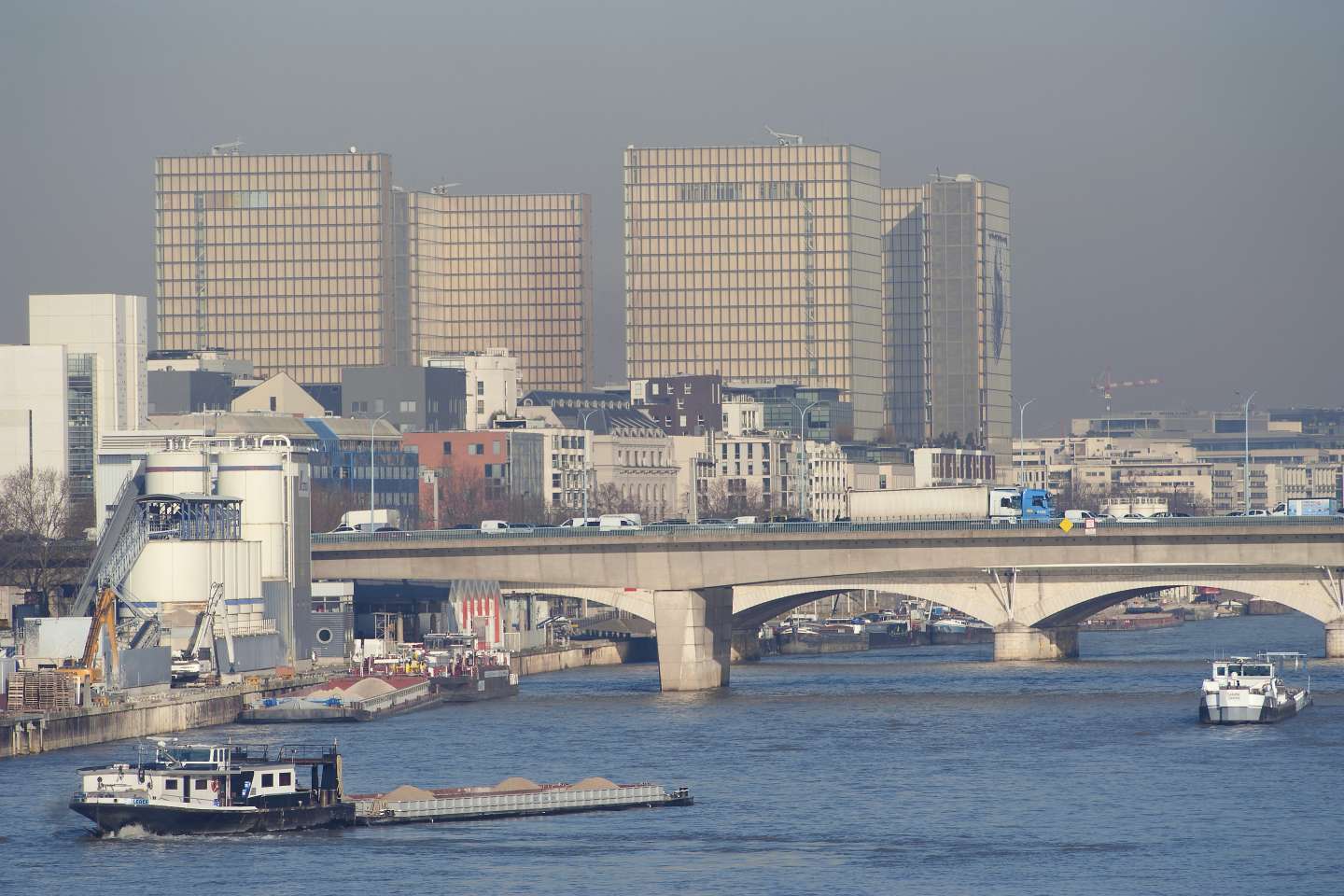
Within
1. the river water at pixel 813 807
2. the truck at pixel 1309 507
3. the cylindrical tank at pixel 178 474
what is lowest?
the river water at pixel 813 807

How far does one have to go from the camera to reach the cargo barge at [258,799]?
107m

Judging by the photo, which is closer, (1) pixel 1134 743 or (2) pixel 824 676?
(1) pixel 1134 743

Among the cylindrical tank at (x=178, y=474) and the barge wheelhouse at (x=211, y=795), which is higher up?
the cylindrical tank at (x=178, y=474)

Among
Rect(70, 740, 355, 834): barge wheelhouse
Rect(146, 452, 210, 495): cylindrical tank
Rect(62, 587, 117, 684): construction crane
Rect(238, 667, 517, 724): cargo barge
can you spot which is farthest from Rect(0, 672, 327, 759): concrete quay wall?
Rect(70, 740, 355, 834): barge wheelhouse

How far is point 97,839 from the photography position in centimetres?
10619

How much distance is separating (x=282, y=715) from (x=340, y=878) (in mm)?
54955

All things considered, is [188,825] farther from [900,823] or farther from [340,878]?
[900,823]

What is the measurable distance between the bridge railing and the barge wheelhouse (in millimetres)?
57755

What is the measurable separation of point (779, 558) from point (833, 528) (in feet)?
12.5

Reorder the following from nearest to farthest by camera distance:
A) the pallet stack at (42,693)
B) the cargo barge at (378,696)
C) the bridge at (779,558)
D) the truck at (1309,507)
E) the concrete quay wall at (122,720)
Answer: the concrete quay wall at (122,720) → the pallet stack at (42,693) → the cargo barge at (378,696) → the bridge at (779,558) → the truck at (1309,507)

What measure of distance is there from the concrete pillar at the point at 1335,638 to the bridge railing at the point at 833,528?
23868mm

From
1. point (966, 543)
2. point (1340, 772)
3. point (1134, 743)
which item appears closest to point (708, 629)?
point (966, 543)

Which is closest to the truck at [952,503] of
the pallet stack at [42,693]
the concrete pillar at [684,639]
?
the concrete pillar at [684,639]

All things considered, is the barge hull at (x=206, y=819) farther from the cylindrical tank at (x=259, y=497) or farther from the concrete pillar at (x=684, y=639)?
the cylindrical tank at (x=259, y=497)
